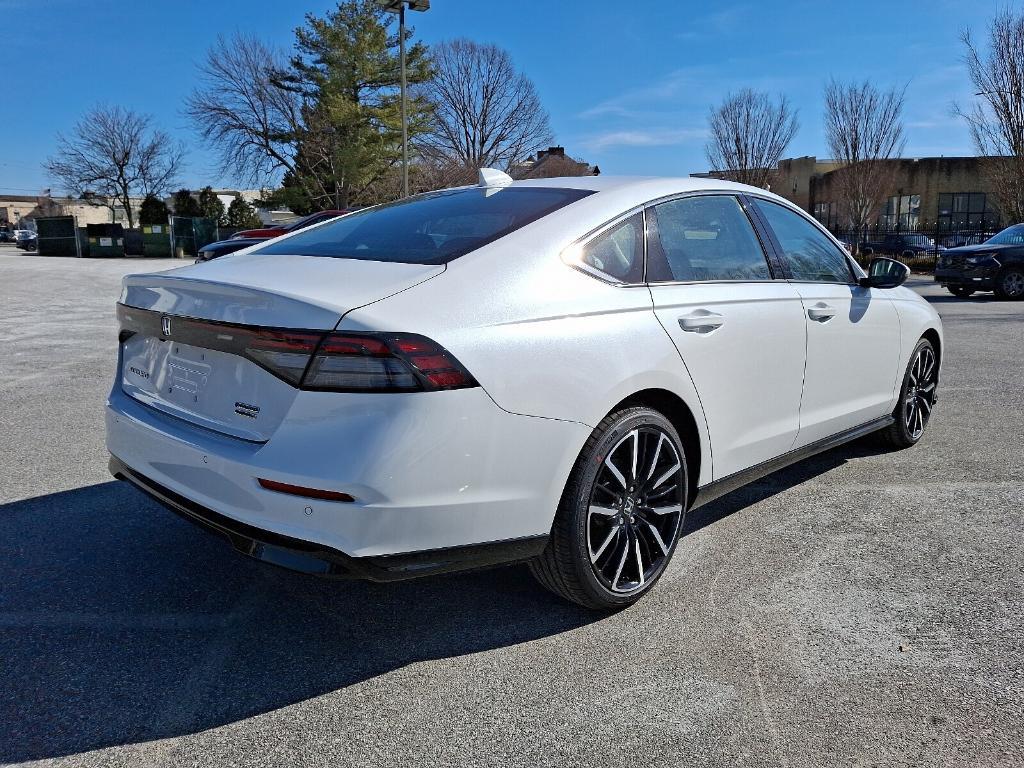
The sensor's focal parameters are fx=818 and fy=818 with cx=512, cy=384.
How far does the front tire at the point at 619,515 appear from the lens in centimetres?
275

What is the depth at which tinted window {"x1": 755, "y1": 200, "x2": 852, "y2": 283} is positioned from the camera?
3.96 metres

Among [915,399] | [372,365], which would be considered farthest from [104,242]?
[372,365]

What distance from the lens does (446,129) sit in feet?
166

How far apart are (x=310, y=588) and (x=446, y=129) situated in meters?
50.2

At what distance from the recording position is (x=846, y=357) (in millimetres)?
4133

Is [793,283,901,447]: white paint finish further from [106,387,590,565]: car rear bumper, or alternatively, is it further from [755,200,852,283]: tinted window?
[106,387,590,565]: car rear bumper

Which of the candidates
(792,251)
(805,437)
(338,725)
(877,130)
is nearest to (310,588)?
(338,725)

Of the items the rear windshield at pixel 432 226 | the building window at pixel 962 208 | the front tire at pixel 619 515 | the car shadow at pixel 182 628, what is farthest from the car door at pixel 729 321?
the building window at pixel 962 208

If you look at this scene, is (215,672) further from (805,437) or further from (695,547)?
(805,437)

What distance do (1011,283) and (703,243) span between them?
1612 centimetres

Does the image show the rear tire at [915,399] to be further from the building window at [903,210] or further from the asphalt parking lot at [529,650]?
the building window at [903,210]

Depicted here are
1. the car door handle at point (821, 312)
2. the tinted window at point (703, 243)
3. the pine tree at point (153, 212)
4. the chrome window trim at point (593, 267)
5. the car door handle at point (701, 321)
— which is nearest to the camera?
the chrome window trim at point (593, 267)

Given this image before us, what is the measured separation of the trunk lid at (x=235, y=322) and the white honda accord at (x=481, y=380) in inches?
0.4

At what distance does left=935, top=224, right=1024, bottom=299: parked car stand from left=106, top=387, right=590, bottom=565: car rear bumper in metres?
16.9
